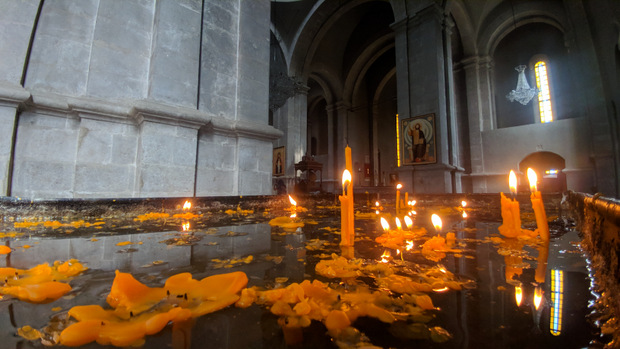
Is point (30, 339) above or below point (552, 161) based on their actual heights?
below

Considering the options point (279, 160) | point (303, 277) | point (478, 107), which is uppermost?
point (478, 107)

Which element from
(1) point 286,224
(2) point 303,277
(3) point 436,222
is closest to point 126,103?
(1) point 286,224

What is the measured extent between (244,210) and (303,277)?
2.57 m

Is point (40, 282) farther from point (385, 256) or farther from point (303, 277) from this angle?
point (385, 256)

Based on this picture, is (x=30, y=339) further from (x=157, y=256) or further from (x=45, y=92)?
(x=45, y=92)

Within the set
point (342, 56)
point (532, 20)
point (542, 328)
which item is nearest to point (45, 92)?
point (542, 328)

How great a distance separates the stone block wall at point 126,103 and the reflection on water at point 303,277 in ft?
7.08

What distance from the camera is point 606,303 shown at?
0.58 m

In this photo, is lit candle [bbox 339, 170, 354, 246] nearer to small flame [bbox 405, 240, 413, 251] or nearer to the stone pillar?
small flame [bbox 405, 240, 413, 251]

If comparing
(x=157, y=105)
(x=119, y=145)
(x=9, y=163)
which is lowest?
(x=9, y=163)

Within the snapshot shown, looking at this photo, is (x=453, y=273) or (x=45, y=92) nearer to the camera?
(x=453, y=273)

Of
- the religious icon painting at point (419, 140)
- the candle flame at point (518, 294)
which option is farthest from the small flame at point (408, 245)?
the religious icon painting at point (419, 140)

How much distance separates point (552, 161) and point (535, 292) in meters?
18.0

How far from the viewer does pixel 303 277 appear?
849mm
